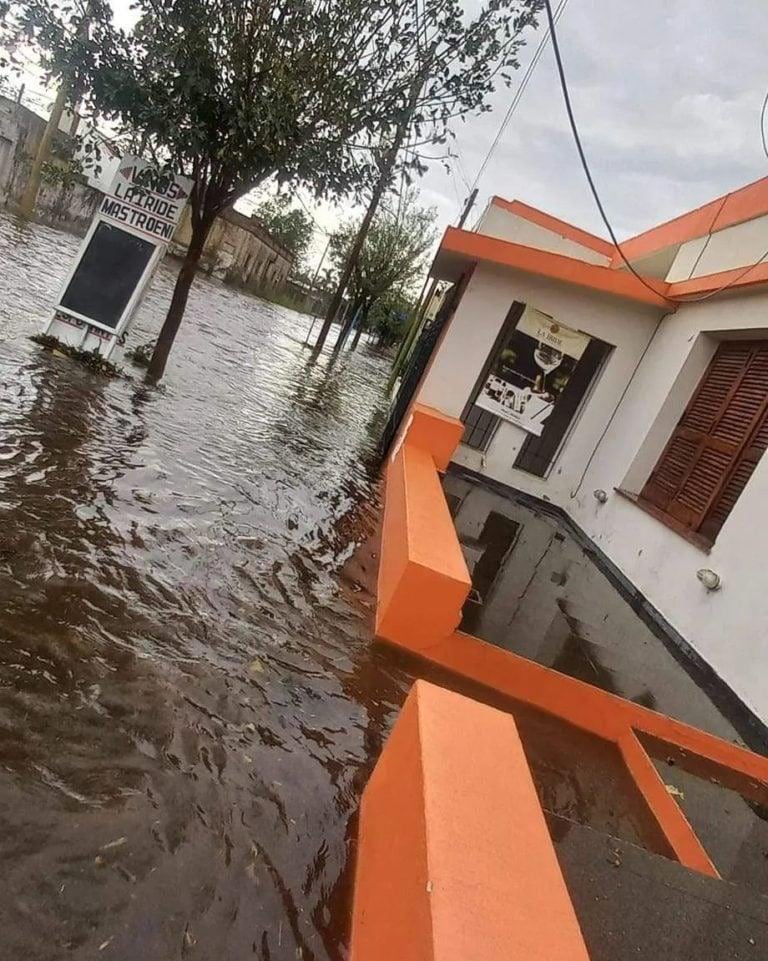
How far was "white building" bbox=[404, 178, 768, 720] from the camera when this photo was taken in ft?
17.9

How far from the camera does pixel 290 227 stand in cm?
5069

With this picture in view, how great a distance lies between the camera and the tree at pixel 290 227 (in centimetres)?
4631

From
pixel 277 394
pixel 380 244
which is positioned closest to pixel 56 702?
pixel 277 394

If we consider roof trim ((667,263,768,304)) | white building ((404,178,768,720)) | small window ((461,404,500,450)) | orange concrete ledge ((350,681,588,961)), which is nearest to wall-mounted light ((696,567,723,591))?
white building ((404,178,768,720))

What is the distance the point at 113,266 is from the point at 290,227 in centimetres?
4602

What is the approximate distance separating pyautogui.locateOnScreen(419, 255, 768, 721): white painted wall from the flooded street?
8.93 feet

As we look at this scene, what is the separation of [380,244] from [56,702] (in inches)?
1189

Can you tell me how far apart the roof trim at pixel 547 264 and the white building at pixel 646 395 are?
0.06 ft

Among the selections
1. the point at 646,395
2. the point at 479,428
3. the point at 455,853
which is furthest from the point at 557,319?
the point at 455,853

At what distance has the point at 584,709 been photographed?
12.3ft

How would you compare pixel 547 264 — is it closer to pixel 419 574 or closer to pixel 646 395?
pixel 646 395

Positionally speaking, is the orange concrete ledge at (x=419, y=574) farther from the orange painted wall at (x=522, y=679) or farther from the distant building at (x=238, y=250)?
the distant building at (x=238, y=250)

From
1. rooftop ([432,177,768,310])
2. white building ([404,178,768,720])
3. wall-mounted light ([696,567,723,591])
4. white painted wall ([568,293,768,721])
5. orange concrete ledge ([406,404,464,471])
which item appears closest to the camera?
white painted wall ([568,293,768,721])

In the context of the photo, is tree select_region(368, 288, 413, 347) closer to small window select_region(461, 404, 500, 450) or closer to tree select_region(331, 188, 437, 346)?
tree select_region(331, 188, 437, 346)
